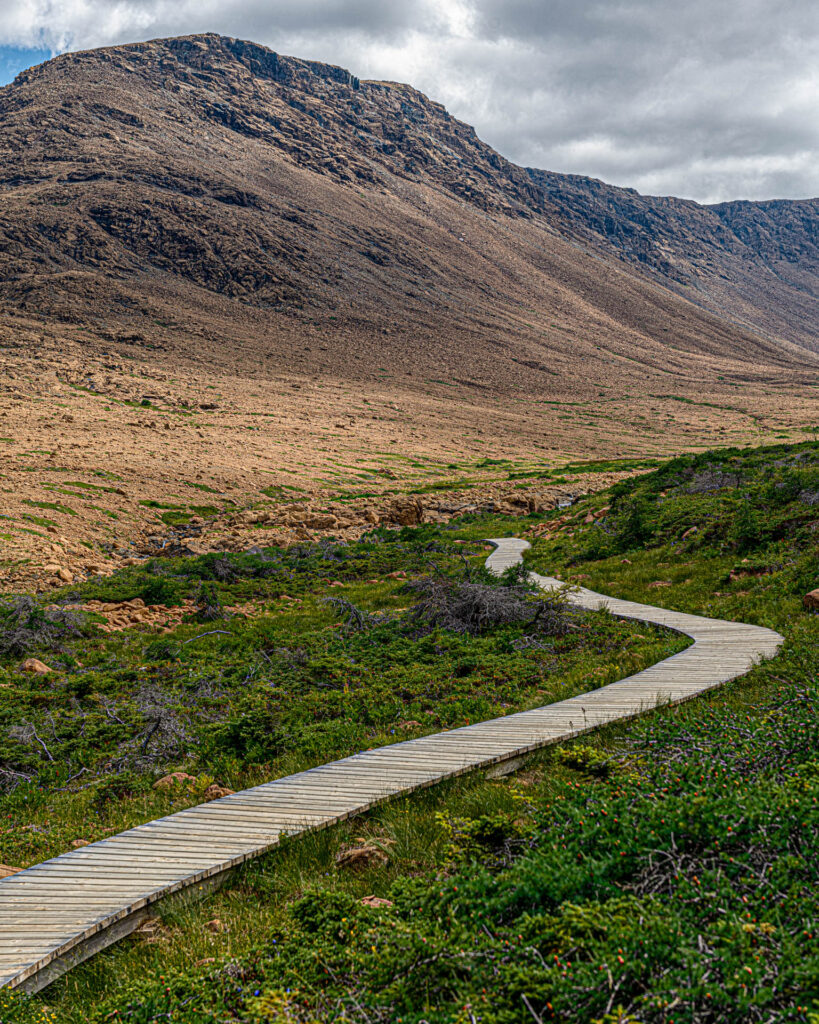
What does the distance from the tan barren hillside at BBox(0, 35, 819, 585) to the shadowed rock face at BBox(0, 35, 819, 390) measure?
54 centimetres

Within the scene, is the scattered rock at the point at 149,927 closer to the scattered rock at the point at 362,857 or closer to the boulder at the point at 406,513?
the scattered rock at the point at 362,857

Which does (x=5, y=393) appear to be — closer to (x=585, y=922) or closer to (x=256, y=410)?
(x=256, y=410)

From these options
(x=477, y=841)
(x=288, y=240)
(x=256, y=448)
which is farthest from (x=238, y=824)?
(x=288, y=240)

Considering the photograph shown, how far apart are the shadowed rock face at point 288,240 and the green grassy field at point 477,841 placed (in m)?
62.7

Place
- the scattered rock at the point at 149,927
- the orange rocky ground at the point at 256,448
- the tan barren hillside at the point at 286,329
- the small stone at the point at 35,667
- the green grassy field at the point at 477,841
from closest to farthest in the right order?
the green grassy field at the point at 477,841 → the scattered rock at the point at 149,927 → the small stone at the point at 35,667 → the orange rocky ground at the point at 256,448 → the tan barren hillside at the point at 286,329

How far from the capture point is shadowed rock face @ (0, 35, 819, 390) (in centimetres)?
7775

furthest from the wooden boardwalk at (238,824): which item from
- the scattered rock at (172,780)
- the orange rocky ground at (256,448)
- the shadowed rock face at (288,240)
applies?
the shadowed rock face at (288,240)

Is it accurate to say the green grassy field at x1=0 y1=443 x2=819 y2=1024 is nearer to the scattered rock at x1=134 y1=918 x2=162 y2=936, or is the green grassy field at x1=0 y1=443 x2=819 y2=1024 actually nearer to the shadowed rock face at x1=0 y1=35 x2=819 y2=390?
the scattered rock at x1=134 y1=918 x2=162 y2=936

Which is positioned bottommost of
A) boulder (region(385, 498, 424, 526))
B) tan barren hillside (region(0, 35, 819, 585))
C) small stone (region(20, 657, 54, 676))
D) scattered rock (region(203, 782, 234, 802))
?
small stone (region(20, 657, 54, 676))

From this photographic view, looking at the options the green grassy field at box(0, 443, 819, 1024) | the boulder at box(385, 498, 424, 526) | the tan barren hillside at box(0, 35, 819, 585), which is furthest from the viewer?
the tan barren hillside at box(0, 35, 819, 585)

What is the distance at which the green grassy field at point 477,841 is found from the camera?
2.70 meters

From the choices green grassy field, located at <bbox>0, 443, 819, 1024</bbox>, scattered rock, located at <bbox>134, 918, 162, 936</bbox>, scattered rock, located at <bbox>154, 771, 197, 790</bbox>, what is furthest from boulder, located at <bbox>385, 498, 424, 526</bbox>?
scattered rock, located at <bbox>134, 918, 162, 936</bbox>

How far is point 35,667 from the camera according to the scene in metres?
10.2

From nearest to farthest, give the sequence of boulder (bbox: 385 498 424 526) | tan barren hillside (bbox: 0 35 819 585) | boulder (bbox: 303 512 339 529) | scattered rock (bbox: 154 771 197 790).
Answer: scattered rock (bbox: 154 771 197 790) < boulder (bbox: 303 512 339 529) < boulder (bbox: 385 498 424 526) < tan barren hillside (bbox: 0 35 819 585)
